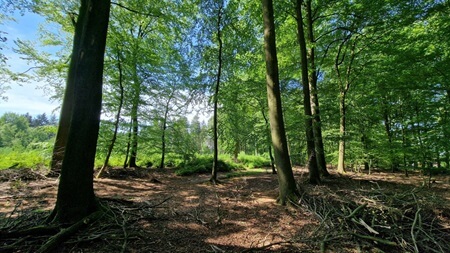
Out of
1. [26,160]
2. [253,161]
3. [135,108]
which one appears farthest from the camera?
[253,161]

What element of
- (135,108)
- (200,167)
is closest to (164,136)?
(200,167)

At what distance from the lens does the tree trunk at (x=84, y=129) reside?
3.35m

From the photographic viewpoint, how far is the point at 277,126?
5.33m

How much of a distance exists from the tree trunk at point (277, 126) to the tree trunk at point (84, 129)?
375 cm

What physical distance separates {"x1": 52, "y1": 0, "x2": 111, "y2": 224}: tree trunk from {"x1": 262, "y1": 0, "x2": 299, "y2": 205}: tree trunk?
12.3 feet

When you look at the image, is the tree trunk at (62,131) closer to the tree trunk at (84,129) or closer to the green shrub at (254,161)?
the tree trunk at (84,129)

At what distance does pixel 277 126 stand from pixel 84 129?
403 cm

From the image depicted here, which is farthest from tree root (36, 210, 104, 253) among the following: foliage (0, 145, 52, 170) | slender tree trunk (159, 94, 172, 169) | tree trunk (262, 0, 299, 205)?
slender tree trunk (159, 94, 172, 169)

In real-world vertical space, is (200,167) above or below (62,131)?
below

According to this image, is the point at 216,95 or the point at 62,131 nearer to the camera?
the point at 62,131

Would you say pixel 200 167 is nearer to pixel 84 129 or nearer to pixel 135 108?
pixel 135 108

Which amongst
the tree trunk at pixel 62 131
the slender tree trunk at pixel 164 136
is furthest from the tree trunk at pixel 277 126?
the slender tree trunk at pixel 164 136

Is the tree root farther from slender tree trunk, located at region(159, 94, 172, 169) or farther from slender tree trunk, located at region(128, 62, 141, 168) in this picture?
→ slender tree trunk, located at region(159, 94, 172, 169)

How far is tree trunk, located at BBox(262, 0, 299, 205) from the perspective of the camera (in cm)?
520
